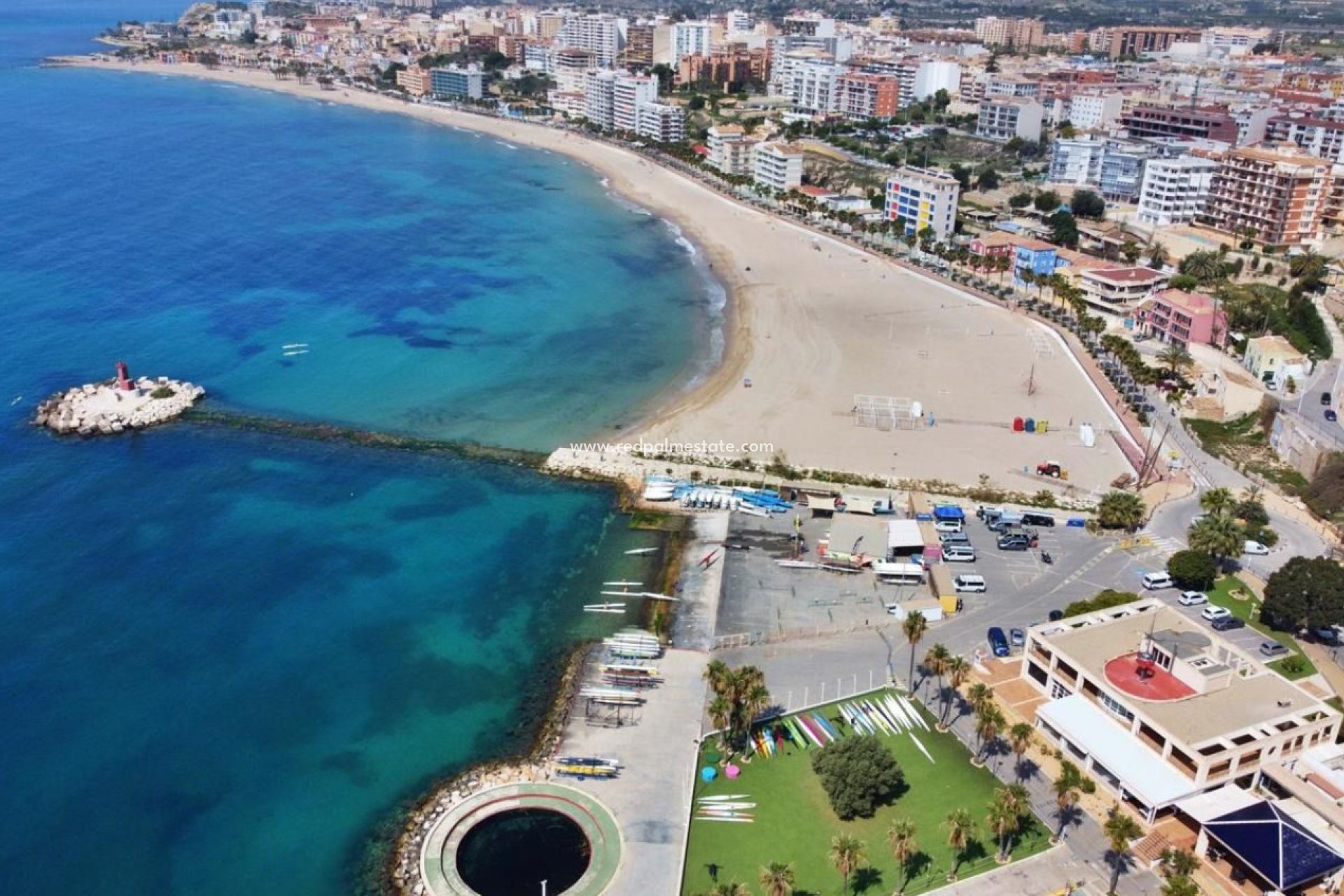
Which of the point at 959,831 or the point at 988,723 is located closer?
the point at 959,831

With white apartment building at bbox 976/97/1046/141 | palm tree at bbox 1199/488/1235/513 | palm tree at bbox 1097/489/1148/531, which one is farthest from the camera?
white apartment building at bbox 976/97/1046/141

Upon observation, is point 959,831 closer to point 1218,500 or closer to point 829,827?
point 829,827

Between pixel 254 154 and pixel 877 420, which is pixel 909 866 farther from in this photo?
pixel 254 154

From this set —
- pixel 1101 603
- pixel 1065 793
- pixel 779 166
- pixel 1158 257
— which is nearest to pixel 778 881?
pixel 1065 793

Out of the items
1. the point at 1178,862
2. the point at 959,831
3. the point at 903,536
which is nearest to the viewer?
the point at 1178,862

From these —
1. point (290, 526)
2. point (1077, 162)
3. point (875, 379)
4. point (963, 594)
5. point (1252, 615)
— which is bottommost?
point (290, 526)

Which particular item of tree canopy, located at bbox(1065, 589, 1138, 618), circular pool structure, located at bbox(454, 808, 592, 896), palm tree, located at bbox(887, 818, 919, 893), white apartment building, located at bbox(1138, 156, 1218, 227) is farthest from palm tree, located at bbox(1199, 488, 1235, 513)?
white apartment building, located at bbox(1138, 156, 1218, 227)

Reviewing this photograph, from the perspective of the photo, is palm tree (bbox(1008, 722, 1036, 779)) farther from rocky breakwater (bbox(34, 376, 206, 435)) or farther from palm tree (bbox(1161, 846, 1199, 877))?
rocky breakwater (bbox(34, 376, 206, 435))
